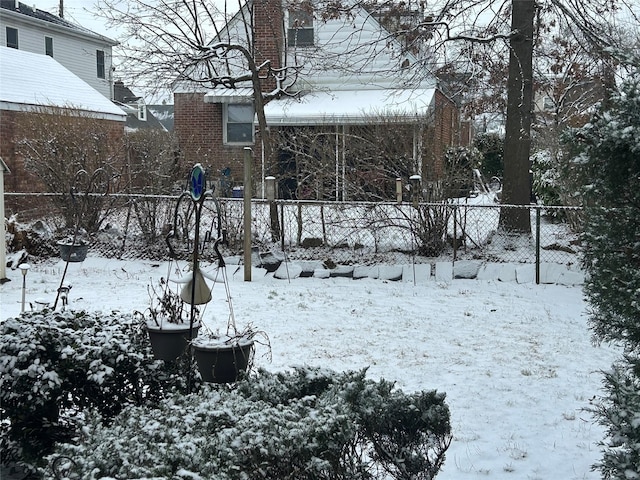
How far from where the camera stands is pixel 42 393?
152 inches

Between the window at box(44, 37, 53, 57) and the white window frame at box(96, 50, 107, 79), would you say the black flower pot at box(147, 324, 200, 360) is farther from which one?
the white window frame at box(96, 50, 107, 79)

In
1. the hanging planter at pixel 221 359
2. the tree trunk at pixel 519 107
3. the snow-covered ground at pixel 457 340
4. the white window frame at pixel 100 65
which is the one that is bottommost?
the snow-covered ground at pixel 457 340

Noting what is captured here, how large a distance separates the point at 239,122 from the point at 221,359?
17.3 meters

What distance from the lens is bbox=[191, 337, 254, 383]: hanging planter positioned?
4059 mm

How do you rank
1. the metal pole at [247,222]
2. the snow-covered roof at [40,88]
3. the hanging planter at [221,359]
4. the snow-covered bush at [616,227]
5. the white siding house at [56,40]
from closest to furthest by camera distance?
the snow-covered bush at [616,227]
the hanging planter at [221,359]
the metal pole at [247,222]
the snow-covered roof at [40,88]
the white siding house at [56,40]

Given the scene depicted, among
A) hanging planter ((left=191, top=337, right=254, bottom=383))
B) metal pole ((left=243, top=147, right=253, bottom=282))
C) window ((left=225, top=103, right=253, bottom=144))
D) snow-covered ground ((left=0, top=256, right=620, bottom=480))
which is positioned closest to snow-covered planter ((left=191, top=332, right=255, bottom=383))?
hanging planter ((left=191, top=337, right=254, bottom=383))

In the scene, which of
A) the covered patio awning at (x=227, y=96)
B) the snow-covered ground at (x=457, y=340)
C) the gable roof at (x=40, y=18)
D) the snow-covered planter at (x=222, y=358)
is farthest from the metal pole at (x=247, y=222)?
the gable roof at (x=40, y=18)

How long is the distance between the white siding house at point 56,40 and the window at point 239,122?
10201 millimetres

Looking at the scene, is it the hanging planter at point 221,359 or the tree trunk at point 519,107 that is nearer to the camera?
the hanging planter at point 221,359

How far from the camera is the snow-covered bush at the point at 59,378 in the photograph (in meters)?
3.93

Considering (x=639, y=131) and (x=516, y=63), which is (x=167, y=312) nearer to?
(x=639, y=131)

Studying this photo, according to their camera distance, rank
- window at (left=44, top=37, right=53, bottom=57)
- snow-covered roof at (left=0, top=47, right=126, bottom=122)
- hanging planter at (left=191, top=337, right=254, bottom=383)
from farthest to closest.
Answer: window at (left=44, top=37, right=53, bottom=57) < snow-covered roof at (left=0, top=47, right=126, bottom=122) < hanging planter at (left=191, top=337, right=254, bottom=383)

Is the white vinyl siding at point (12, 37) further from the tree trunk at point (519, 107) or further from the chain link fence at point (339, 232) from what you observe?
the tree trunk at point (519, 107)

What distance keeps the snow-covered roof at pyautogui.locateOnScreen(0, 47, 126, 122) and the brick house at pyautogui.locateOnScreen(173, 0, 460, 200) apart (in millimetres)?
2339
